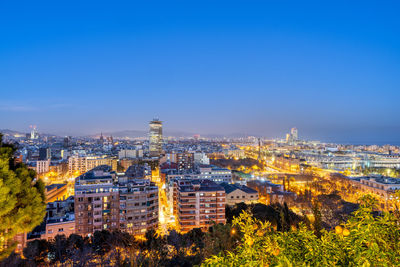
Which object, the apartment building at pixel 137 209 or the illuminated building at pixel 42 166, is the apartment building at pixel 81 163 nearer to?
the illuminated building at pixel 42 166

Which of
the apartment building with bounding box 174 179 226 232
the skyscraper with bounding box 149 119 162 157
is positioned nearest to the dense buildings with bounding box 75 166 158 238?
the apartment building with bounding box 174 179 226 232

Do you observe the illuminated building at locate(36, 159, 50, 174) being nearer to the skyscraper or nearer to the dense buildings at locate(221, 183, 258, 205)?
the dense buildings at locate(221, 183, 258, 205)

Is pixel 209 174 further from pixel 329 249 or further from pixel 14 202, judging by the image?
pixel 329 249

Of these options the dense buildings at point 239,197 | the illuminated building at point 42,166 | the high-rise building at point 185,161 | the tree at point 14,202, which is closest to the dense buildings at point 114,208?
the dense buildings at point 239,197

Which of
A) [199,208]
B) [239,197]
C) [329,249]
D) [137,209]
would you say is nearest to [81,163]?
[137,209]

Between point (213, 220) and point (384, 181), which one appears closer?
point (213, 220)

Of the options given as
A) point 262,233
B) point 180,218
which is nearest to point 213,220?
point 180,218

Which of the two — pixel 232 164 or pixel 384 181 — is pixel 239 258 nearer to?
pixel 384 181

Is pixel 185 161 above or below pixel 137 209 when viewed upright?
below
